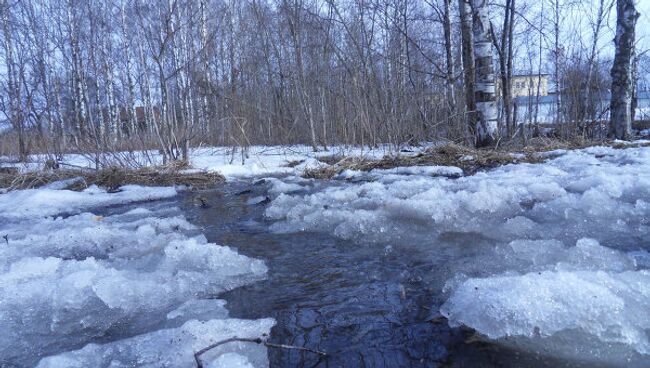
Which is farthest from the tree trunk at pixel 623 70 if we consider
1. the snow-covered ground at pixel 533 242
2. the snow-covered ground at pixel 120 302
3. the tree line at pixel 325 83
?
the snow-covered ground at pixel 120 302

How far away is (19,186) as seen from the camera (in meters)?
4.95

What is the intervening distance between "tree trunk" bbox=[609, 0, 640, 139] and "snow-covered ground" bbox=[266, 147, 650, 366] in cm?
400

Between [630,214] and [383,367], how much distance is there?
1855mm

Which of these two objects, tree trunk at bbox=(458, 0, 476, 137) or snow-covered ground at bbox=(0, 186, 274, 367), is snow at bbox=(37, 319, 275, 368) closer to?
snow-covered ground at bbox=(0, 186, 274, 367)

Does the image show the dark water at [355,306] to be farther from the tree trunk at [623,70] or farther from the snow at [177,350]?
the tree trunk at [623,70]

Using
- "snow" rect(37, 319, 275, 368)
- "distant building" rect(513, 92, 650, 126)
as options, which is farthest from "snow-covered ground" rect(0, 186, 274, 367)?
"distant building" rect(513, 92, 650, 126)

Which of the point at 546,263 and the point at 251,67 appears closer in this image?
the point at 546,263

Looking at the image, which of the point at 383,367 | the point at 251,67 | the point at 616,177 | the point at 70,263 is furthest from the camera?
the point at 251,67

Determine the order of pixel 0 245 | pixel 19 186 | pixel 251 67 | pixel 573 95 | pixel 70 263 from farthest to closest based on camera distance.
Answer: pixel 251 67, pixel 573 95, pixel 19 186, pixel 0 245, pixel 70 263

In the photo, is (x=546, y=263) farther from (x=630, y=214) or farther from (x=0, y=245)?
(x=0, y=245)

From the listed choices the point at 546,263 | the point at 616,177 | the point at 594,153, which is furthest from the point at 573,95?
the point at 546,263

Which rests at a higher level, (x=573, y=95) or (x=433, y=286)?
(x=573, y=95)

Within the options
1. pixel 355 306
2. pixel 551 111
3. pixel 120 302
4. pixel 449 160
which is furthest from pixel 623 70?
pixel 551 111

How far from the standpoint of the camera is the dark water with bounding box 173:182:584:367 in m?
1.07
